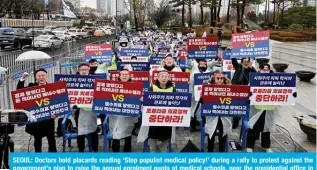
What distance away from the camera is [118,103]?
558cm

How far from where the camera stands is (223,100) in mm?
5867

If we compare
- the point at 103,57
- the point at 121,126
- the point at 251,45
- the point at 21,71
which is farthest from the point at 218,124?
the point at 21,71

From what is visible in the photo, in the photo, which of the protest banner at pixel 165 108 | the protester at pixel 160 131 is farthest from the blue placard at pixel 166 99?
the protester at pixel 160 131

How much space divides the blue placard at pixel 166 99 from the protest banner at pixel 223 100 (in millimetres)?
502

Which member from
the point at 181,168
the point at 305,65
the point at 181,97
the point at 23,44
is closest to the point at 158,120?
the point at 181,97

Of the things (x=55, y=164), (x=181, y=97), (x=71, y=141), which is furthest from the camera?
(x=71, y=141)

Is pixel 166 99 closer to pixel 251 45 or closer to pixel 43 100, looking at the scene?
pixel 43 100

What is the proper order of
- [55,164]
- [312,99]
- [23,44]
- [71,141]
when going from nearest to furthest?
[55,164] < [71,141] < [312,99] < [23,44]

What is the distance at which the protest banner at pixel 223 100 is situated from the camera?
5.86 m

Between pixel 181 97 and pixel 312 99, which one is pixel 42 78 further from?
pixel 312 99

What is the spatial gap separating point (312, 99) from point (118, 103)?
8963mm

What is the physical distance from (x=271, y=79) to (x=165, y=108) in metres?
2.05

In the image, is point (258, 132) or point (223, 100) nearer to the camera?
point (223, 100)

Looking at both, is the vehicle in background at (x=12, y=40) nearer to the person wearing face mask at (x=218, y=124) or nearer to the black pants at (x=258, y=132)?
the person wearing face mask at (x=218, y=124)
